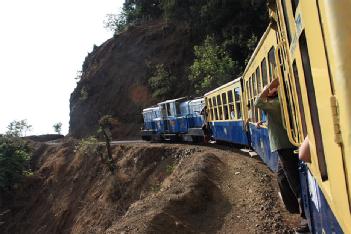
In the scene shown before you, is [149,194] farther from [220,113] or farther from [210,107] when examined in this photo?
[220,113]

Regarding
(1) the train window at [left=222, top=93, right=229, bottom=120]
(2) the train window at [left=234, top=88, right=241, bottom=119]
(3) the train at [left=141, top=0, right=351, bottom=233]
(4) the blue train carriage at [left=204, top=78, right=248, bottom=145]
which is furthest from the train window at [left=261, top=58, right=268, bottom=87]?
(1) the train window at [left=222, top=93, right=229, bottom=120]

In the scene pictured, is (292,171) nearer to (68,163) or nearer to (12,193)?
(68,163)

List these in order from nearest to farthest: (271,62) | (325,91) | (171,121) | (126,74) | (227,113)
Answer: (325,91) → (271,62) → (227,113) → (171,121) → (126,74)

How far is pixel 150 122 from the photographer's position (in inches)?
1403

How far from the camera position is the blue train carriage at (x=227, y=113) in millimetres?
15602

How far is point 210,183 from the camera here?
12.0 metres

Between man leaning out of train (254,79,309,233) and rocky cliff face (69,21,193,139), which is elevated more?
rocky cliff face (69,21,193,139)

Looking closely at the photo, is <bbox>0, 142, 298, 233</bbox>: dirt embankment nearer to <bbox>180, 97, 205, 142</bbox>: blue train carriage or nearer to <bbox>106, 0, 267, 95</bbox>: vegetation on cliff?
<bbox>180, 97, 205, 142</bbox>: blue train carriage

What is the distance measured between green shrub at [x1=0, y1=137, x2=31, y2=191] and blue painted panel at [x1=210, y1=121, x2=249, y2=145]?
2775 centimetres

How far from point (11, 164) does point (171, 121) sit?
72.0 feet

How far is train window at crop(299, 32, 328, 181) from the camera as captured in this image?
108 inches

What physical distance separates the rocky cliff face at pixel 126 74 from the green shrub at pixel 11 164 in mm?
10246

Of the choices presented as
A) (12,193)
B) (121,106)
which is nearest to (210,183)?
(12,193)

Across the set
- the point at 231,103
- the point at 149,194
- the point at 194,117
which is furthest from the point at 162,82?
the point at 231,103
